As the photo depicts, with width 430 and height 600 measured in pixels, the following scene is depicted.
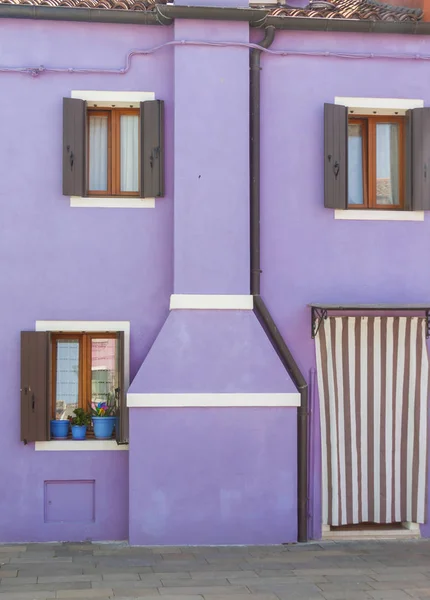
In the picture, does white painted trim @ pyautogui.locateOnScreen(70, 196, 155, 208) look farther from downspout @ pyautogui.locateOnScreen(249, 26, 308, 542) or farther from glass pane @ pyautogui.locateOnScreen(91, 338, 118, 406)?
glass pane @ pyautogui.locateOnScreen(91, 338, 118, 406)

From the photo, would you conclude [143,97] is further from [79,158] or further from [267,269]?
[267,269]

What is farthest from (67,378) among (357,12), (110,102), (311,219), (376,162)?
(357,12)

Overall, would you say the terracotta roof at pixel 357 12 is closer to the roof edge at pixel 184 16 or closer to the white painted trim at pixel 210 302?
the roof edge at pixel 184 16

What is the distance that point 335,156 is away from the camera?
1170 cm

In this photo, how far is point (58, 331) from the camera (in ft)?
37.8

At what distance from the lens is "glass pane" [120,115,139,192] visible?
38.7ft

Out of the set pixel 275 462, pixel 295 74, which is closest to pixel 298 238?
pixel 295 74

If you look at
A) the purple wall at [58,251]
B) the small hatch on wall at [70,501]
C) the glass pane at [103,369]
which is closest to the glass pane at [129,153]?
the purple wall at [58,251]

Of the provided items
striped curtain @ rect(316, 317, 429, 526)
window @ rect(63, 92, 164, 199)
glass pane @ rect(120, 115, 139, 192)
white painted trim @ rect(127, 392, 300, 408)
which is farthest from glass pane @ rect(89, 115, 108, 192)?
striped curtain @ rect(316, 317, 429, 526)

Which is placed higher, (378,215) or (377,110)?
(377,110)

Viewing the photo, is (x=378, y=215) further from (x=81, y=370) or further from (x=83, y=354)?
(x=81, y=370)

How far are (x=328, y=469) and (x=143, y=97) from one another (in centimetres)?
531

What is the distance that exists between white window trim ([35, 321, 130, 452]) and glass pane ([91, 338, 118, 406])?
301mm

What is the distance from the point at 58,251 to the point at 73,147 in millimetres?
1316
